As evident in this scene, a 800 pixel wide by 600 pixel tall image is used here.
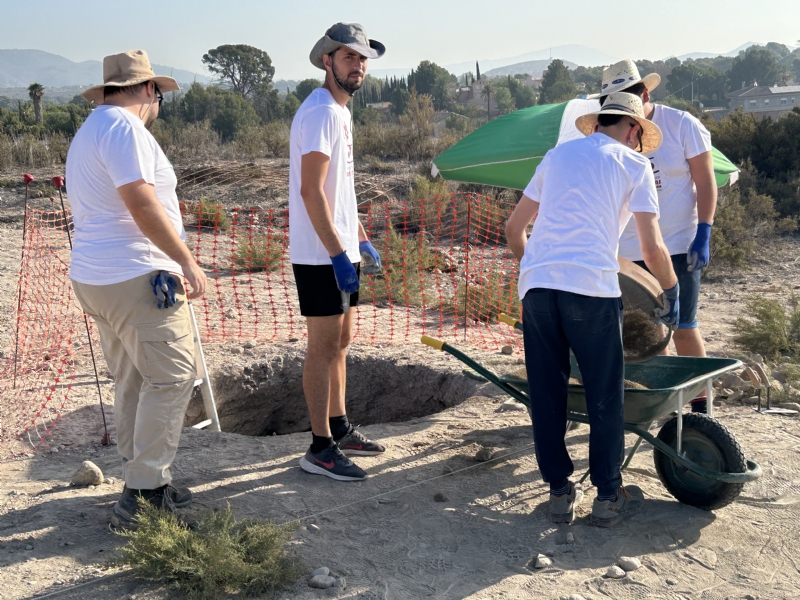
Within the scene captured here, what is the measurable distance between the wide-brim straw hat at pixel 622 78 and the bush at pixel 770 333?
3.01 metres

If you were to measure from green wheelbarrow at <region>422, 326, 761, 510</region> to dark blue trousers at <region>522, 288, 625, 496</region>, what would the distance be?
0.48ft

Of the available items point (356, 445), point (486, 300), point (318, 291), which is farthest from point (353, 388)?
point (318, 291)

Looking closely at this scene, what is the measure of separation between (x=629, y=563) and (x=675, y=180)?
207cm

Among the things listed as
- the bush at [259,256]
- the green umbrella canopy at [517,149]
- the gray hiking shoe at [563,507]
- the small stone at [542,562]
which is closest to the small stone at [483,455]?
the gray hiking shoe at [563,507]

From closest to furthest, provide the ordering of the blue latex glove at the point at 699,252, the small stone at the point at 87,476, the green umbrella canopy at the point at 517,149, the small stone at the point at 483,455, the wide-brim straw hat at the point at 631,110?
1. the wide-brim straw hat at the point at 631,110
2. the small stone at the point at 87,476
3. the blue latex glove at the point at 699,252
4. the small stone at the point at 483,455
5. the green umbrella canopy at the point at 517,149

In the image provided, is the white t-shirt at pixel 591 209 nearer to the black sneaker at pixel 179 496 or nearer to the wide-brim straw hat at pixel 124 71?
the wide-brim straw hat at pixel 124 71

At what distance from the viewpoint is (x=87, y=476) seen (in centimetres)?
378

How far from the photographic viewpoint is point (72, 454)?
4379 millimetres

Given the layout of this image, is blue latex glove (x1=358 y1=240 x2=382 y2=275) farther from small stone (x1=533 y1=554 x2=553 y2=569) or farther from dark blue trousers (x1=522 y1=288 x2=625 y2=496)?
small stone (x1=533 y1=554 x2=553 y2=569)

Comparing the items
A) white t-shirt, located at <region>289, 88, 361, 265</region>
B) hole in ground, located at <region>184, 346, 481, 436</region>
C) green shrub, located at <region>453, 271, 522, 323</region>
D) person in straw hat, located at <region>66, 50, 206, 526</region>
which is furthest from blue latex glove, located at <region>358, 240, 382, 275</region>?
green shrub, located at <region>453, 271, 522, 323</region>

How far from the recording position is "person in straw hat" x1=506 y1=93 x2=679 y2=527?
3.09 m

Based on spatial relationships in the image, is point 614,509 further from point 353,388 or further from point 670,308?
point 353,388

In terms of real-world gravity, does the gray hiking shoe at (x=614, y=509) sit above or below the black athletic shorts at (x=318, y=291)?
below

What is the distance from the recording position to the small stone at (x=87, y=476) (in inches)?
149
